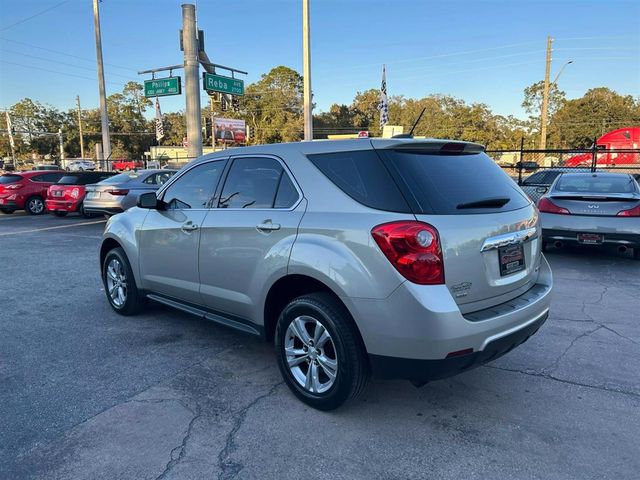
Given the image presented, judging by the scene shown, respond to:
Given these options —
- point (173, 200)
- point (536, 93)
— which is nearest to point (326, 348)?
point (173, 200)

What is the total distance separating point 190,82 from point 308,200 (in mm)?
14927

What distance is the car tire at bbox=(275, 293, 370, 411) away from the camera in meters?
2.92

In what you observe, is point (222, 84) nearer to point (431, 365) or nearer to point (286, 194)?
point (286, 194)

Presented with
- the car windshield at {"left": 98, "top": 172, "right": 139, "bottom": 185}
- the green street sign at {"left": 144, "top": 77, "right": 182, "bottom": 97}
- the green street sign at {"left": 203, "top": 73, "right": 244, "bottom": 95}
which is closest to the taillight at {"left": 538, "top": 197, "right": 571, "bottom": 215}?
the car windshield at {"left": 98, "top": 172, "right": 139, "bottom": 185}

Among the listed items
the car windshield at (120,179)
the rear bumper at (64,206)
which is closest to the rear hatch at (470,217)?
the car windshield at (120,179)

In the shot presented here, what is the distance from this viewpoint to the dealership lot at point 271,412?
263cm

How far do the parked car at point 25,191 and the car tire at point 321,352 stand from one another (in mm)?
16653

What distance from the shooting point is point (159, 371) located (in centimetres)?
383

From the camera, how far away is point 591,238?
7.39 m

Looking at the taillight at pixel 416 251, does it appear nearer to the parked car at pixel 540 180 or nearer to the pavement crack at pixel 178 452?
the pavement crack at pixel 178 452

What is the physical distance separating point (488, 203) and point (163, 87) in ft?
61.2

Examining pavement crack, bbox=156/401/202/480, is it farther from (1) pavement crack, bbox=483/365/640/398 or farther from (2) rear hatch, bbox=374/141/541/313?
(1) pavement crack, bbox=483/365/640/398

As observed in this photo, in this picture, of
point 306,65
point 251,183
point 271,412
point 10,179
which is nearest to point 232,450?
point 271,412

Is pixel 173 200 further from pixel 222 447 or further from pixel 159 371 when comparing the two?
pixel 222 447
